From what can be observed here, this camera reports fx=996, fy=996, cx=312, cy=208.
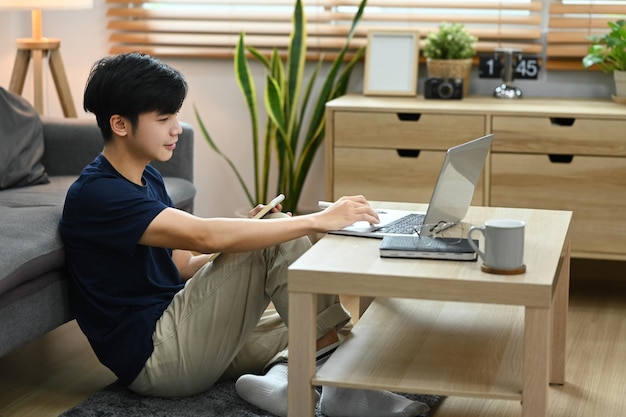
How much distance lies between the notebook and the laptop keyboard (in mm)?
146

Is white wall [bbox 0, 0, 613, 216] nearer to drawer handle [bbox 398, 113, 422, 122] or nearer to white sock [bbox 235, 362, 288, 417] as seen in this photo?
drawer handle [bbox 398, 113, 422, 122]

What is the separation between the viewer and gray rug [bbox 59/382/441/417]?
2.37m

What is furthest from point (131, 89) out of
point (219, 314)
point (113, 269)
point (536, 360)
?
point (536, 360)

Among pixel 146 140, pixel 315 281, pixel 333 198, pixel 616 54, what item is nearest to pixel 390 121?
pixel 333 198

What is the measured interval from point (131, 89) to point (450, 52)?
1.81 m

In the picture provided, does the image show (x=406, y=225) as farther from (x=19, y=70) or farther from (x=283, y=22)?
(x=19, y=70)

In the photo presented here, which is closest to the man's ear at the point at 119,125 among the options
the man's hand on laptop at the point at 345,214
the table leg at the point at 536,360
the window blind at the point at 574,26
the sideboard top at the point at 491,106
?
the man's hand on laptop at the point at 345,214

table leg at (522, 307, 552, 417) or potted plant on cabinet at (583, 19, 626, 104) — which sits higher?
potted plant on cabinet at (583, 19, 626, 104)

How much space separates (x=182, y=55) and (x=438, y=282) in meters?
2.62

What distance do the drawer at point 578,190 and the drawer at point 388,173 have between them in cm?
15

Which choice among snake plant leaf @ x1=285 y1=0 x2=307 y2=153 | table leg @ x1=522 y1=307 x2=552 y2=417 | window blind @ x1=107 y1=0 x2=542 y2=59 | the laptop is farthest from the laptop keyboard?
window blind @ x1=107 y1=0 x2=542 y2=59

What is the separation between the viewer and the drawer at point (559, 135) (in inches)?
132

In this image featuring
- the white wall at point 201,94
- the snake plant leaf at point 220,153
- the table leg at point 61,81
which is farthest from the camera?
the white wall at point 201,94

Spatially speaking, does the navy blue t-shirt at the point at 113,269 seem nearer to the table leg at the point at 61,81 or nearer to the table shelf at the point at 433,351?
the table shelf at the point at 433,351
